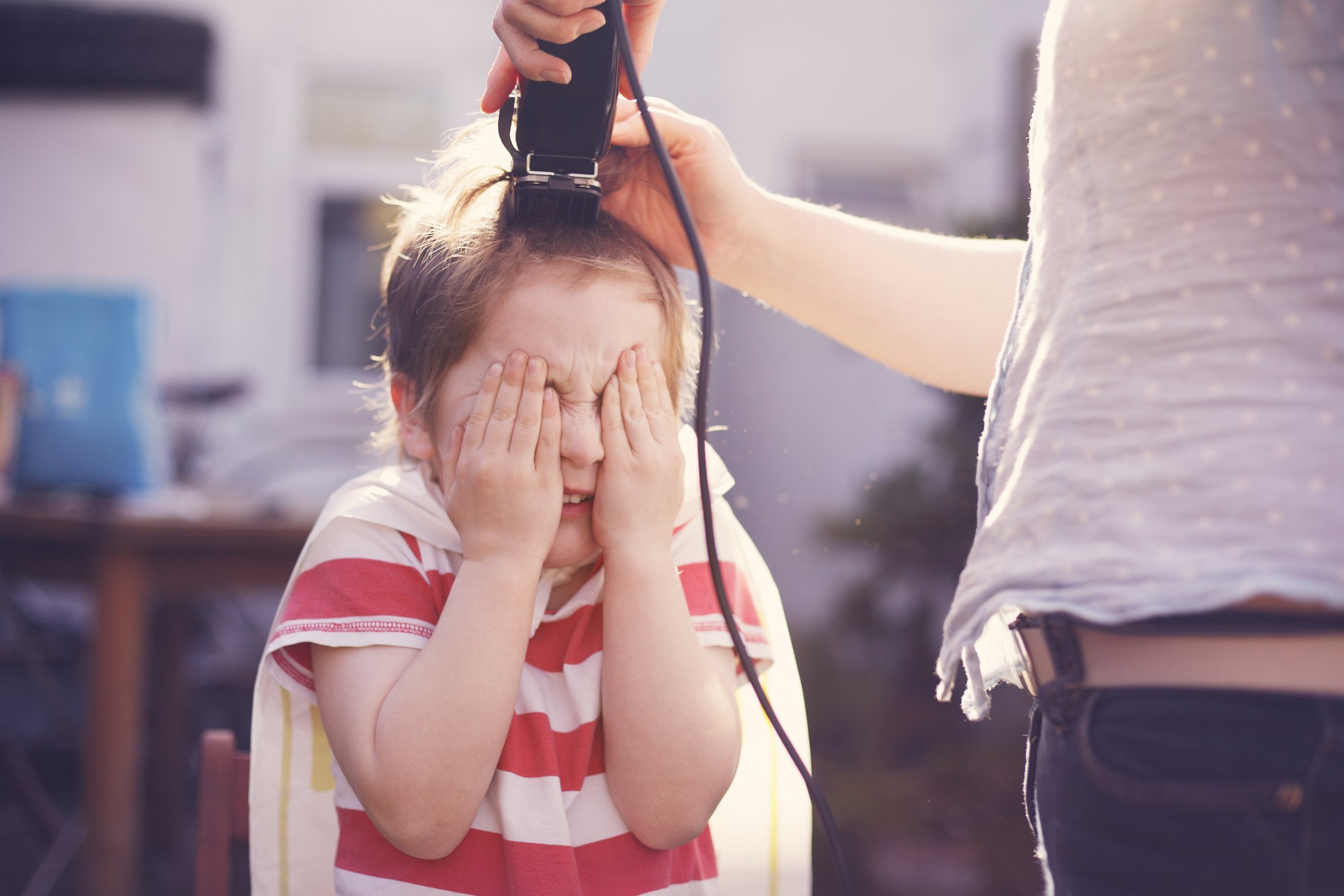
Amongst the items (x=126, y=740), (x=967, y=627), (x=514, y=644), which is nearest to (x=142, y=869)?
(x=126, y=740)

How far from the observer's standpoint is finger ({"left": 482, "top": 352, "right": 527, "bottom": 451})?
76 cm

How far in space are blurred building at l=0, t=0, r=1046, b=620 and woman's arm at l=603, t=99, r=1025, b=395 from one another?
A: 3.00m

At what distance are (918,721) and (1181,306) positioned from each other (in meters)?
2.07

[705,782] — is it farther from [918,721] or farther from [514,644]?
[918,721]

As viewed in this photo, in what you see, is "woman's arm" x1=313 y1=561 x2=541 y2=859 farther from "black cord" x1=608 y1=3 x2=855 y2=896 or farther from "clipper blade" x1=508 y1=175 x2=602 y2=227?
"clipper blade" x1=508 y1=175 x2=602 y2=227

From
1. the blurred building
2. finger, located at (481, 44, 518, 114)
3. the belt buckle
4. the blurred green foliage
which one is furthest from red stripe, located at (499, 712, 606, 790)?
the blurred building

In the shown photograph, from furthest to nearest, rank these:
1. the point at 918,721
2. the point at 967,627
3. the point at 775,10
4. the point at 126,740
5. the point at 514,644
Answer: the point at 775,10, the point at 918,721, the point at 126,740, the point at 514,644, the point at 967,627

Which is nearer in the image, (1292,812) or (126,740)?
(1292,812)

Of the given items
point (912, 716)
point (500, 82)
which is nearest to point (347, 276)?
point (912, 716)

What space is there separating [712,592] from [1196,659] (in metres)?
0.43

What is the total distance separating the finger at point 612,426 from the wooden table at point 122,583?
4.57 ft

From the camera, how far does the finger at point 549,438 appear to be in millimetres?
763

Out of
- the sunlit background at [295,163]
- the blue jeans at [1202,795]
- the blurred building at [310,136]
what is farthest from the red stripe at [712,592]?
the blurred building at [310,136]

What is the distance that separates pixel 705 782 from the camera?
759mm
